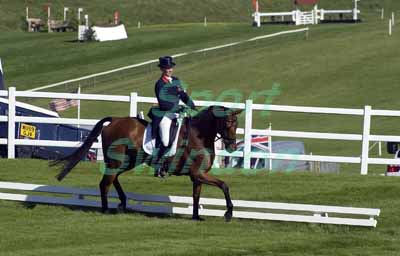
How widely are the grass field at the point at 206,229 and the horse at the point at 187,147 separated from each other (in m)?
0.63

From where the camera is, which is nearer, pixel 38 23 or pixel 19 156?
pixel 19 156

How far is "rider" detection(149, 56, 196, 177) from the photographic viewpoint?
57.4ft

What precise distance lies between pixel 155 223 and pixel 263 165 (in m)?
12.0

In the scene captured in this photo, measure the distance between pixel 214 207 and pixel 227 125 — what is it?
2.19 m

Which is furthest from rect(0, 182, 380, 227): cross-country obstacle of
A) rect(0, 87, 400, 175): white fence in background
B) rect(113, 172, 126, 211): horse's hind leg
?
rect(0, 87, 400, 175): white fence in background

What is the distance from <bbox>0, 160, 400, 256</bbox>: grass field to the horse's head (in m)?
1.33

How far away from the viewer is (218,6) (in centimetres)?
9681

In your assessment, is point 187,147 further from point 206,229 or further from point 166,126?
point 206,229

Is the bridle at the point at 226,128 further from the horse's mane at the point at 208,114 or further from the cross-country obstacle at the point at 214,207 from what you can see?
the cross-country obstacle at the point at 214,207

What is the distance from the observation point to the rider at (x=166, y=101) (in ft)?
57.4

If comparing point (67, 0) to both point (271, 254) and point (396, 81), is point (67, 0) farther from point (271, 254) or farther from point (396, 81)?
point (271, 254)

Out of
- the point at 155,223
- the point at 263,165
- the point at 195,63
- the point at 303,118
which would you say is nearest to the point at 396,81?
the point at 303,118

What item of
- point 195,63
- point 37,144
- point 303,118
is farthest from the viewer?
point 195,63

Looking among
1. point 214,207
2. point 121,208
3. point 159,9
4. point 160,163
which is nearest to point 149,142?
point 160,163
